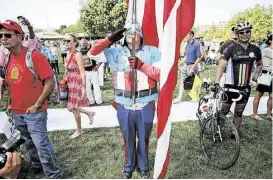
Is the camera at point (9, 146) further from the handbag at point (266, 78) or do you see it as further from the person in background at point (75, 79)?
the handbag at point (266, 78)

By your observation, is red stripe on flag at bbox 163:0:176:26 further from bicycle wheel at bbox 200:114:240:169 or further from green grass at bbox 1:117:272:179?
green grass at bbox 1:117:272:179

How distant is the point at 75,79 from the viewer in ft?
17.8

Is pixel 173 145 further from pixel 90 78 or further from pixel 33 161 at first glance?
pixel 90 78

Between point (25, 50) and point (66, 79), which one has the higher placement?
point (25, 50)

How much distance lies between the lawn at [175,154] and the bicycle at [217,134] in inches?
5.1

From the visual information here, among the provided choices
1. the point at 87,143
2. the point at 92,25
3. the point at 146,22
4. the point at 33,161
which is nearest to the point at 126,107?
the point at 146,22

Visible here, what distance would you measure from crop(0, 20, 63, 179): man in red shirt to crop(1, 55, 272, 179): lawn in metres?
0.67

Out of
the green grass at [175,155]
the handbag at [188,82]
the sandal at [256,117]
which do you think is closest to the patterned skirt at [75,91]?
the green grass at [175,155]

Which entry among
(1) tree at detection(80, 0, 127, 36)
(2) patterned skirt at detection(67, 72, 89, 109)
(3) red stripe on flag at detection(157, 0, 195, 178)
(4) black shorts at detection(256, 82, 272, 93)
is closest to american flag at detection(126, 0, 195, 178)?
(3) red stripe on flag at detection(157, 0, 195, 178)

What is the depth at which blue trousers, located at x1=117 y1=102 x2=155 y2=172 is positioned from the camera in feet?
12.0

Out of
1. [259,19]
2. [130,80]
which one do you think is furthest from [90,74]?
[259,19]

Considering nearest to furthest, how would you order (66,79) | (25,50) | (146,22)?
(25,50) < (146,22) < (66,79)

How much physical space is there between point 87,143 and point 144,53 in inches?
86.7

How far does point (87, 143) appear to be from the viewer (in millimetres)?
5195
